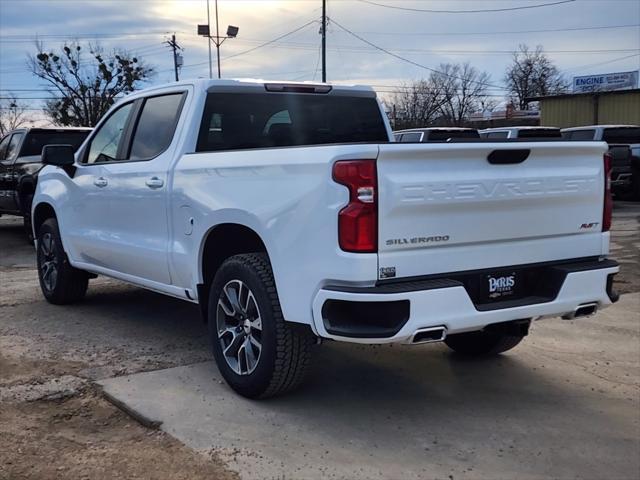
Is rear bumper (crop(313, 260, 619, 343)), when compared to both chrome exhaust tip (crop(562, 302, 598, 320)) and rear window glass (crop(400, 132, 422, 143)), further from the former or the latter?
rear window glass (crop(400, 132, 422, 143))

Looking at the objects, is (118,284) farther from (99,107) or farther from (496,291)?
(99,107)

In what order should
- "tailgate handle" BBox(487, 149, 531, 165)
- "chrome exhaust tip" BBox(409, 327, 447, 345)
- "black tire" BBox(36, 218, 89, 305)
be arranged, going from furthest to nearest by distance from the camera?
"black tire" BBox(36, 218, 89, 305), "tailgate handle" BBox(487, 149, 531, 165), "chrome exhaust tip" BBox(409, 327, 447, 345)

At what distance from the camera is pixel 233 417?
4.09m

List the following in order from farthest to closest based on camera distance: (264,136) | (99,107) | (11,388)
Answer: (99,107)
(264,136)
(11,388)

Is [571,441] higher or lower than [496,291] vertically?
lower

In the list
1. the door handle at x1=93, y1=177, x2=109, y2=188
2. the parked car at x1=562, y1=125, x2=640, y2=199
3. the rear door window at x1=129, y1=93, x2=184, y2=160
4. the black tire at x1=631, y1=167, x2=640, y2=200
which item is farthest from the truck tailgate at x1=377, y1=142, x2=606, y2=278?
the black tire at x1=631, y1=167, x2=640, y2=200

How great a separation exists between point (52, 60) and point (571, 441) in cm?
5041

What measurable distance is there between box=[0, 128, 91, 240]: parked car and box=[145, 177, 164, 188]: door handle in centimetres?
743

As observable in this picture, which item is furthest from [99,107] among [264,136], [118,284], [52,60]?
[264,136]

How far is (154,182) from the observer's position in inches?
199

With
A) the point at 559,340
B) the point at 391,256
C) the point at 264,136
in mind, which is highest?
the point at 264,136

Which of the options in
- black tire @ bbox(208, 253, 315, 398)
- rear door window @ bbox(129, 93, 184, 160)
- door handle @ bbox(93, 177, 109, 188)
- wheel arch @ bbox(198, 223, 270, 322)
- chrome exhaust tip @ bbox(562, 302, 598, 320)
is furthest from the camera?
door handle @ bbox(93, 177, 109, 188)

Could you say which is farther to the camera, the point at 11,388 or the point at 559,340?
the point at 559,340

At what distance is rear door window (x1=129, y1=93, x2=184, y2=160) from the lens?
5.25m
